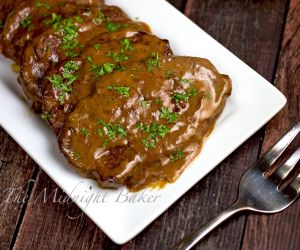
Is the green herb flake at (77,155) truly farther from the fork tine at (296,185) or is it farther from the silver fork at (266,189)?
the fork tine at (296,185)

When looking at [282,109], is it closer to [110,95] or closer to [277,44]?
[277,44]

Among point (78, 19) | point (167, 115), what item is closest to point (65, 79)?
point (78, 19)

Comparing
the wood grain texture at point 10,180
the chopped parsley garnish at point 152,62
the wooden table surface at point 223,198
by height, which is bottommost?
the wood grain texture at point 10,180

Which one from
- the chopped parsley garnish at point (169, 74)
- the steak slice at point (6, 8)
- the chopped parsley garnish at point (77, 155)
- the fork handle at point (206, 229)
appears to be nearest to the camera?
the fork handle at point (206, 229)

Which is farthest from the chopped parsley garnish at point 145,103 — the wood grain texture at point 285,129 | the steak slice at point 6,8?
the steak slice at point 6,8

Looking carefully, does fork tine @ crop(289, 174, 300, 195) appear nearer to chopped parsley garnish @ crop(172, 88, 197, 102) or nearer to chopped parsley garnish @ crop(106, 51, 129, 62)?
chopped parsley garnish @ crop(172, 88, 197, 102)

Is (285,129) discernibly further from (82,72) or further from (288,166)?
(82,72)

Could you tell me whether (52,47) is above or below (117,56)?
below
